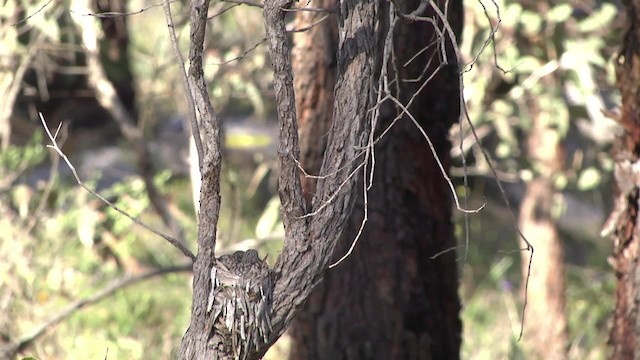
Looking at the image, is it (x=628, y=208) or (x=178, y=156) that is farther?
(x=178, y=156)

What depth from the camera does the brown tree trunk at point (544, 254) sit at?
471 centimetres

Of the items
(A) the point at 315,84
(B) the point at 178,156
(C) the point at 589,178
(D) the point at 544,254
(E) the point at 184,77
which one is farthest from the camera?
(B) the point at 178,156

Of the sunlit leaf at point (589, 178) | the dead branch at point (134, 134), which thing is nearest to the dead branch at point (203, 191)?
the dead branch at point (134, 134)

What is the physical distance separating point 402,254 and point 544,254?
237cm

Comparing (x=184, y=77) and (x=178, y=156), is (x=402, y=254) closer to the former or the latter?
(x=184, y=77)

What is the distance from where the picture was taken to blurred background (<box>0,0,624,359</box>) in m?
3.82

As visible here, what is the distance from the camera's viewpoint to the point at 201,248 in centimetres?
168

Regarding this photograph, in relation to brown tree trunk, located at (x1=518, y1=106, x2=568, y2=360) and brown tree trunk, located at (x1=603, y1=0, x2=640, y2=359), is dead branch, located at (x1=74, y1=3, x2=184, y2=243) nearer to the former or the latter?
brown tree trunk, located at (x1=518, y1=106, x2=568, y2=360)

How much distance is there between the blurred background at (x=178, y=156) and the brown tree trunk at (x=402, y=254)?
20cm

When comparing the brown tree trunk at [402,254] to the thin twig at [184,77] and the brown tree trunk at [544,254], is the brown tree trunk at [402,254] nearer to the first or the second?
the thin twig at [184,77]

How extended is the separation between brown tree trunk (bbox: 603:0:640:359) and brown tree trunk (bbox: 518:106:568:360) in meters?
2.07

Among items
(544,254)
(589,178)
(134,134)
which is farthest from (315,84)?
(544,254)

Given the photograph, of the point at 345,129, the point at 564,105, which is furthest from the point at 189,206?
the point at 345,129

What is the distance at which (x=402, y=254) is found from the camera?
2.68m
